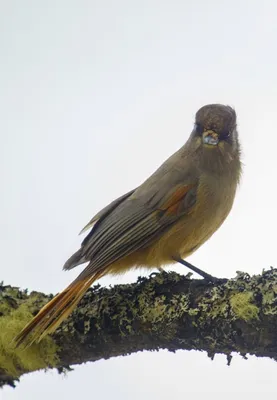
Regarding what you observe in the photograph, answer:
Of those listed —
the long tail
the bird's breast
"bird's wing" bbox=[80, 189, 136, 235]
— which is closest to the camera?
the long tail

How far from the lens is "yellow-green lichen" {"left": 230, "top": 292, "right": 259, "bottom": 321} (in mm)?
3238

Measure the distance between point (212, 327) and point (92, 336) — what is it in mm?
731

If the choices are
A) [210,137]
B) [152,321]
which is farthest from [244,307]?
[210,137]

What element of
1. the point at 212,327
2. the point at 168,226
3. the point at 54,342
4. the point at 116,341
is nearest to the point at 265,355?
the point at 212,327

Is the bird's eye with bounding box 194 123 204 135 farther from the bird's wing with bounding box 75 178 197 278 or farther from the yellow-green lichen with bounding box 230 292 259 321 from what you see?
the yellow-green lichen with bounding box 230 292 259 321

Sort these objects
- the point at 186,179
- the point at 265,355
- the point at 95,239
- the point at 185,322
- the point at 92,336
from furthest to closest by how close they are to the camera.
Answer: the point at 186,179, the point at 95,239, the point at 92,336, the point at 185,322, the point at 265,355

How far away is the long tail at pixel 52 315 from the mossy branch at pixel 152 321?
6 centimetres

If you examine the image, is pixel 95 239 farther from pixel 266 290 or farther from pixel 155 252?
pixel 266 290

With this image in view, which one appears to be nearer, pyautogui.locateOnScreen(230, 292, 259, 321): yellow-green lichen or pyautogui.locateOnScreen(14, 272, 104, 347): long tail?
pyautogui.locateOnScreen(230, 292, 259, 321): yellow-green lichen

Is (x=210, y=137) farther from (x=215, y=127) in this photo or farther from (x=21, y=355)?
(x=21, y=355)

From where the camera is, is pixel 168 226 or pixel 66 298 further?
pixel 168 226

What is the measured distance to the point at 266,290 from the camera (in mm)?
3303

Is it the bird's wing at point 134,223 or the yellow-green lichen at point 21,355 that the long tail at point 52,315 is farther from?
the bird's wing at point 134,223

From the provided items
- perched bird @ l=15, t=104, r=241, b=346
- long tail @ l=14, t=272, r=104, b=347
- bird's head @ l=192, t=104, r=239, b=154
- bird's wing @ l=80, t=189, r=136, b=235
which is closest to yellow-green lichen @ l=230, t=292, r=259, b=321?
perched bird @ l=15, t=104, r=241, b=346
